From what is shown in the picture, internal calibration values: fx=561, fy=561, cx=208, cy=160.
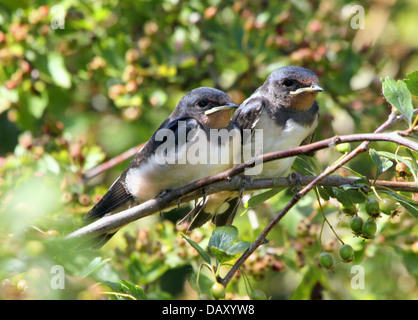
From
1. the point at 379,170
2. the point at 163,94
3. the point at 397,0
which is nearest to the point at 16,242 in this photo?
the point at 379,170

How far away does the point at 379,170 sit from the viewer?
7.11 ft

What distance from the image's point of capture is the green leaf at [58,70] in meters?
4.00

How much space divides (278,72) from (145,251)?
4.63 feet

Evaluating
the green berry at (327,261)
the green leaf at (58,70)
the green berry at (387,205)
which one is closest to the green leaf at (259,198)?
the green berry at (327,261)

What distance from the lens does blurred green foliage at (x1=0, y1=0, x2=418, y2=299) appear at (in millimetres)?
3465

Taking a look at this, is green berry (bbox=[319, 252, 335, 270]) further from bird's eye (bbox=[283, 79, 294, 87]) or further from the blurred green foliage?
bird's eye (bbox=[283, 79, 294, 87])

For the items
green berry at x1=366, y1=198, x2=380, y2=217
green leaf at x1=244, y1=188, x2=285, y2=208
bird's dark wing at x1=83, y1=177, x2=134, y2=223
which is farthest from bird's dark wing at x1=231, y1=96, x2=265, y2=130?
green berry at x1=366, y1=198, x2=380, y2=217

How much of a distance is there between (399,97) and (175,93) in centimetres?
321

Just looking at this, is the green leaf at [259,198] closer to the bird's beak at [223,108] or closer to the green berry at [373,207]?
the green berry at [373,207]

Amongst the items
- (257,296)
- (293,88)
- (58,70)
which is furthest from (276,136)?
(58,70)

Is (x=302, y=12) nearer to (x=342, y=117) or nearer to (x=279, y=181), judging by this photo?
(x=342, y=117)

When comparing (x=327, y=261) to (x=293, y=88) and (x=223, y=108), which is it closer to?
(x=223, y=108)

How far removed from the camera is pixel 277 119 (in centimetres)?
345

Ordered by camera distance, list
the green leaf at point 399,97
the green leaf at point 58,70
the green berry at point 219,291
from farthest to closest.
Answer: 1. the green leaf at point 58,70
2. the green berry at point 219,291
3. the green leaf at point 399,97
